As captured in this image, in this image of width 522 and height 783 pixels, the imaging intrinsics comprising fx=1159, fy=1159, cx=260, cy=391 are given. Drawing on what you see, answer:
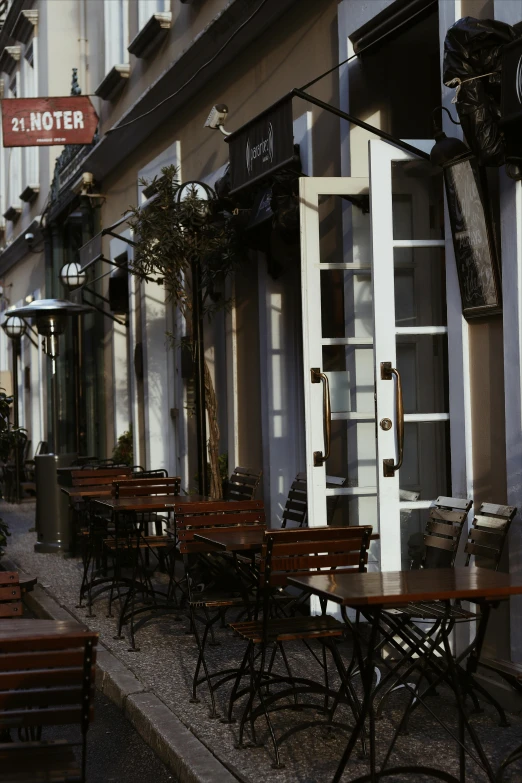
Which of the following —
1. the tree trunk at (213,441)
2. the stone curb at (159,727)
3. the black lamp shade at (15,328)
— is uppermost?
the black lamp shade at (15,328)

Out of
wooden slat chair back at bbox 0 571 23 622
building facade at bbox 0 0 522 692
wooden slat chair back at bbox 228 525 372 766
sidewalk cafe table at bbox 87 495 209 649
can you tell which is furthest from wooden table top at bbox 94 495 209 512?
wooden slat chair back at bbox 0 571 23 622

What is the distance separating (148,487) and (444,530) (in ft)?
11.0

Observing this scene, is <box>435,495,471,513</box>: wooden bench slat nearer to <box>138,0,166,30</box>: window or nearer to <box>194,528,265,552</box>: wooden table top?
<box>194,528,265,552</box>: wooden table top

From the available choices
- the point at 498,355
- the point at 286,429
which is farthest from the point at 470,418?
the point at 286,429

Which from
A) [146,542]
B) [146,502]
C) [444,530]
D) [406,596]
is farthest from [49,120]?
[406,596]

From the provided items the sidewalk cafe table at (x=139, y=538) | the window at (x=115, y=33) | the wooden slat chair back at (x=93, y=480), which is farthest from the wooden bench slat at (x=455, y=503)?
the window at (x=115, y=33)

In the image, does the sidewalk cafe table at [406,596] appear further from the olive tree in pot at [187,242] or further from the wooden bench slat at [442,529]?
the olive tree in pot at [187,242]

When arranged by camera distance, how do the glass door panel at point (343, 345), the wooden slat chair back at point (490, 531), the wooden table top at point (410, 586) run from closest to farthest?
the wooden table top at point (410, 586) < the wooden slat chair back at point (490, 531) < the glass door panel at point (343, 345)

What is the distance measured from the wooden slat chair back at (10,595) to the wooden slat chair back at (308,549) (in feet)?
3.50

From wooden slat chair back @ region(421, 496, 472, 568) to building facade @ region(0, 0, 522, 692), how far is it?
246 mm

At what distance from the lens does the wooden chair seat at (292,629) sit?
16.8 ft

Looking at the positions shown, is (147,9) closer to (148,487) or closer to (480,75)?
(148,487)

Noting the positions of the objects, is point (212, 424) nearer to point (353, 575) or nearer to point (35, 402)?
point (353, 575)

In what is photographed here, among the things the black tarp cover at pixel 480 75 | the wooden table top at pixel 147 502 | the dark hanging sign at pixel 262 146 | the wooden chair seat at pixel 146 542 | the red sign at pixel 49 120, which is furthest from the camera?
the red sign at pixel 49 120
